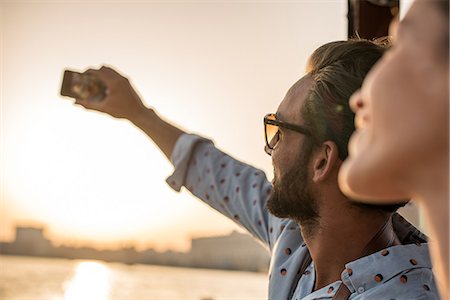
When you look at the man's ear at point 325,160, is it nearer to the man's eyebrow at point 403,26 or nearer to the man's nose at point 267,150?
the man's nose at point 267,150

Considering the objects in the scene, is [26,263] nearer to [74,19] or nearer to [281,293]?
→ [74,19]

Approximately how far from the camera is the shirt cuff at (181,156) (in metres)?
2.08

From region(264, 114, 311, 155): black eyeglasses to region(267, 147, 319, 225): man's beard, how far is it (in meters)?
0.05

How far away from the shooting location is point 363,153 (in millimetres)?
728

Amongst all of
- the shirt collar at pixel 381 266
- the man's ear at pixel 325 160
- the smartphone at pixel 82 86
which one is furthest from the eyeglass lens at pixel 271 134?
the smartphone at pixel 82 86

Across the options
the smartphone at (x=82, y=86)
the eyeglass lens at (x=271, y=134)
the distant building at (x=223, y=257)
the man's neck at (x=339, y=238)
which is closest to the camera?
the man's neck at (x=339, y=238)

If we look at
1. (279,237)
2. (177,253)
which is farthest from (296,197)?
(177,253)

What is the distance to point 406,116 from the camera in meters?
0.70

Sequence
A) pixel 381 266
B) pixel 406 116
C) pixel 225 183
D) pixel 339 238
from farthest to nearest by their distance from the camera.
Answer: pixel 225 183, pixel 339 238, pixel 381 266, pixel 406 116

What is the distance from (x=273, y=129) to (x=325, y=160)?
14 cm

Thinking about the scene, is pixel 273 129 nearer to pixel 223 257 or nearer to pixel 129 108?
pixel 129 108

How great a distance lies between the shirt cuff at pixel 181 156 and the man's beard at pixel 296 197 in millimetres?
476

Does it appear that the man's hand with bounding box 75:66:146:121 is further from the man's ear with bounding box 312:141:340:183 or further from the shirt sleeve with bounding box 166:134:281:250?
the man's ear with bounding box 312:141:340:183

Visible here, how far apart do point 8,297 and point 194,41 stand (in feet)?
34.5
